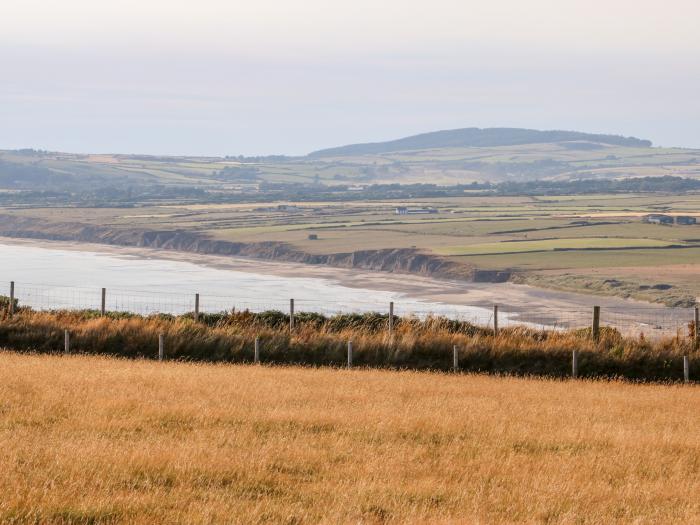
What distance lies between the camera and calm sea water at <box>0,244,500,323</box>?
70188mm

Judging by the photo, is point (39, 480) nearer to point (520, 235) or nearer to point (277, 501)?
point (277, 501)

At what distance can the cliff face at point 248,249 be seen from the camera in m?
101

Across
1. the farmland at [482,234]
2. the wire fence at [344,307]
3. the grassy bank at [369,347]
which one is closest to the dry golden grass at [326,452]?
the grassy bank at [369,347]

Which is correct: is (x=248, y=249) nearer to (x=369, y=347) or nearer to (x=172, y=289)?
(x=172, y=289)

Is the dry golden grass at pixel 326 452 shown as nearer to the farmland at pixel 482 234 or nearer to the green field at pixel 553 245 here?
the farmland at pixel 482 234

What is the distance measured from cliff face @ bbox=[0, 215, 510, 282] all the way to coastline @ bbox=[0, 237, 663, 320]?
176 centimetres

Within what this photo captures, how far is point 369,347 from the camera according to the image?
31734 millimetres

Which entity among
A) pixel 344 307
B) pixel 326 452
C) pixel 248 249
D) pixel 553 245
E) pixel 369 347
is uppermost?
pixel 326 452

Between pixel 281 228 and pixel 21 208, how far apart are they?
237 ft

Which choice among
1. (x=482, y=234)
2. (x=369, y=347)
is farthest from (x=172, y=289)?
(x=482, y=234)

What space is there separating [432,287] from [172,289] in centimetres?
2064

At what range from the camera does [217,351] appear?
31625 mm

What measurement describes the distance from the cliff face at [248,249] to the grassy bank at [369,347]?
200 ft

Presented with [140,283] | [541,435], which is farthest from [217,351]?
[140,283]
